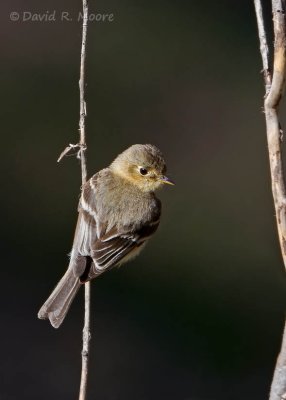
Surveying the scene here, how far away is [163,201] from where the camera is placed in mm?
9781

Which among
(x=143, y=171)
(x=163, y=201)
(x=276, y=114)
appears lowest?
(x=276, y=114)

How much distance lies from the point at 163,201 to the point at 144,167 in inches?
161

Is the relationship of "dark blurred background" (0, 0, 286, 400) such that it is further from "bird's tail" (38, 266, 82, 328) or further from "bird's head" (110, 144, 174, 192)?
"bird's tail" (38, 266, 82, 328)

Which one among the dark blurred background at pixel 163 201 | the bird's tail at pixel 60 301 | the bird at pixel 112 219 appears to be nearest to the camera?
the bird's tail at pixel 60 301

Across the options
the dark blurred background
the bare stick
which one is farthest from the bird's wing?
the dark blurred background

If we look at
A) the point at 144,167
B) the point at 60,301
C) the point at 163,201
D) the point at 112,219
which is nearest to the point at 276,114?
the point at 60,301

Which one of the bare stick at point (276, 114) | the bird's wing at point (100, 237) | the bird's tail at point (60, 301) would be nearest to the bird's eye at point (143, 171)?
the bird's wing at point (100, 237)

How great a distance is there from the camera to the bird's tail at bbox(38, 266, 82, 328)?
16.1ft

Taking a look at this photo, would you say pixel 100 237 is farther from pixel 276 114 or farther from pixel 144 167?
pixel 276 114

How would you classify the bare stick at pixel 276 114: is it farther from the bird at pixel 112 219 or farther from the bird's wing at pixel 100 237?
the bird's wing at pixel 100 237

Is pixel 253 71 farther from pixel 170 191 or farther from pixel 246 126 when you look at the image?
pixel 170 191

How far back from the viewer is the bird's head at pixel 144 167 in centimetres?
568

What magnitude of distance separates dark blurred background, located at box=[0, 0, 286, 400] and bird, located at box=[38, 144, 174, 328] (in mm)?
2821

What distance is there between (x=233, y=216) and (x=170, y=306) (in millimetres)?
1596
